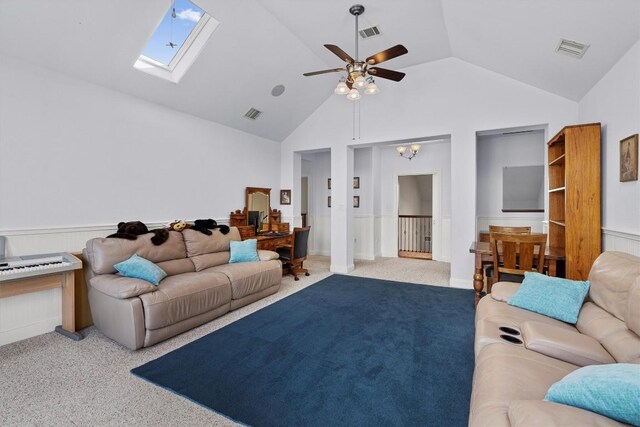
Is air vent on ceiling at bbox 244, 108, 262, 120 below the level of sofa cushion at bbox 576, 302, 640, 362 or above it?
above

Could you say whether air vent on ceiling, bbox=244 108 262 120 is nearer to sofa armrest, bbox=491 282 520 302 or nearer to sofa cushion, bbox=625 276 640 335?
sofa armrest, bbox=491 282 520 302

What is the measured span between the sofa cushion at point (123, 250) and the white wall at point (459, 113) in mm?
3509

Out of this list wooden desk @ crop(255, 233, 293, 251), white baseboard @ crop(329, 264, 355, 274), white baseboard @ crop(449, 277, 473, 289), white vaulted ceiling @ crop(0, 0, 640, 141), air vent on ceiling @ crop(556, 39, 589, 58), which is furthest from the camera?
white baseboard @ crop(329, 264, 355, 274)

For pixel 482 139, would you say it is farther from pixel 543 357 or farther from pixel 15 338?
pixel 15 338

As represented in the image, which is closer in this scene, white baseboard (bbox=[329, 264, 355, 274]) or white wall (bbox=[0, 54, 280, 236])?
white wall (bbox=[0, 54, 280, 236])

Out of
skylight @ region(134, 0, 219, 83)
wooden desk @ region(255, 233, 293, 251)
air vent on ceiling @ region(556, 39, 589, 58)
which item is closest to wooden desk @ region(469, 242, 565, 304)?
air vent on ceiling @ region(556, 39, 589, 58)

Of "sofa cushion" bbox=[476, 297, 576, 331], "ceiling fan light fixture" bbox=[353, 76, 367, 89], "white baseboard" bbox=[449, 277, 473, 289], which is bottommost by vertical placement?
"white baseboard" bbox=[449, 277, 473, 289]

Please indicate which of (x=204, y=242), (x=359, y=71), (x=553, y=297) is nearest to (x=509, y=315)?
(x=553, y=297)

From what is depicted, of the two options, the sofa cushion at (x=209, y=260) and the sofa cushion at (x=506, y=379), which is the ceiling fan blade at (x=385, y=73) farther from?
the sofa cushion at (x=209, y=260)

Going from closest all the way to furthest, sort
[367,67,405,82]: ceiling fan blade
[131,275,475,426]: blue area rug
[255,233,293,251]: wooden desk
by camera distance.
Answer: [131,275,475,426]: blue area rug, [367,67,405,82]: ceiling fan blade, [255,233,293,251]: wooden desk

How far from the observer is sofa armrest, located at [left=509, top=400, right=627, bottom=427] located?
2.94 ft

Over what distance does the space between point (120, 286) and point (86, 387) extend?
2.65 ft

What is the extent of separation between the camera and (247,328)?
10.0ft

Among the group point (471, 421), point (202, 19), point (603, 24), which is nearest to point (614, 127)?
point (603, 24)
